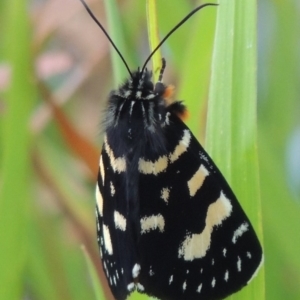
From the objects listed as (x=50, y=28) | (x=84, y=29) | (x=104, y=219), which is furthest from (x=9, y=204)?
(x=84, y=29)

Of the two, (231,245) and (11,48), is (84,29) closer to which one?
(11,48)

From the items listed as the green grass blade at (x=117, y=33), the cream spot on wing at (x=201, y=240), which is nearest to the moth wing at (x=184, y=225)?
the cream spot on wing at (x=201, y=240)

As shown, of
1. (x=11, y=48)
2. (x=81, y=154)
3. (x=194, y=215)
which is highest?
(x=11, y=48)

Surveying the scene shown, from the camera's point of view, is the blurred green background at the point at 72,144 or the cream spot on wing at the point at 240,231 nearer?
the cream spot on wing at the point at 240,231

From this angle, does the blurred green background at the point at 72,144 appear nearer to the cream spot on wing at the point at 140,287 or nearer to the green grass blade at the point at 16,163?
the green grass blade at the point at 16,163

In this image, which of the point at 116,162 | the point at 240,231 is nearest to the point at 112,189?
the point at 116,162

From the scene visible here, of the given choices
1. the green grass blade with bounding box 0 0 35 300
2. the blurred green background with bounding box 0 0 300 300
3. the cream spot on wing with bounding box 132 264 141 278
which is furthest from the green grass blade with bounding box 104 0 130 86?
the cream spot on wing with bounding box 132 264 141 278

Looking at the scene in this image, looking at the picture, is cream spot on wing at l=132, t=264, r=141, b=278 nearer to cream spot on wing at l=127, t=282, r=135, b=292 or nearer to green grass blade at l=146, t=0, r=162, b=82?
cream spot on wing at l=127, t=282, r=135, b=292
